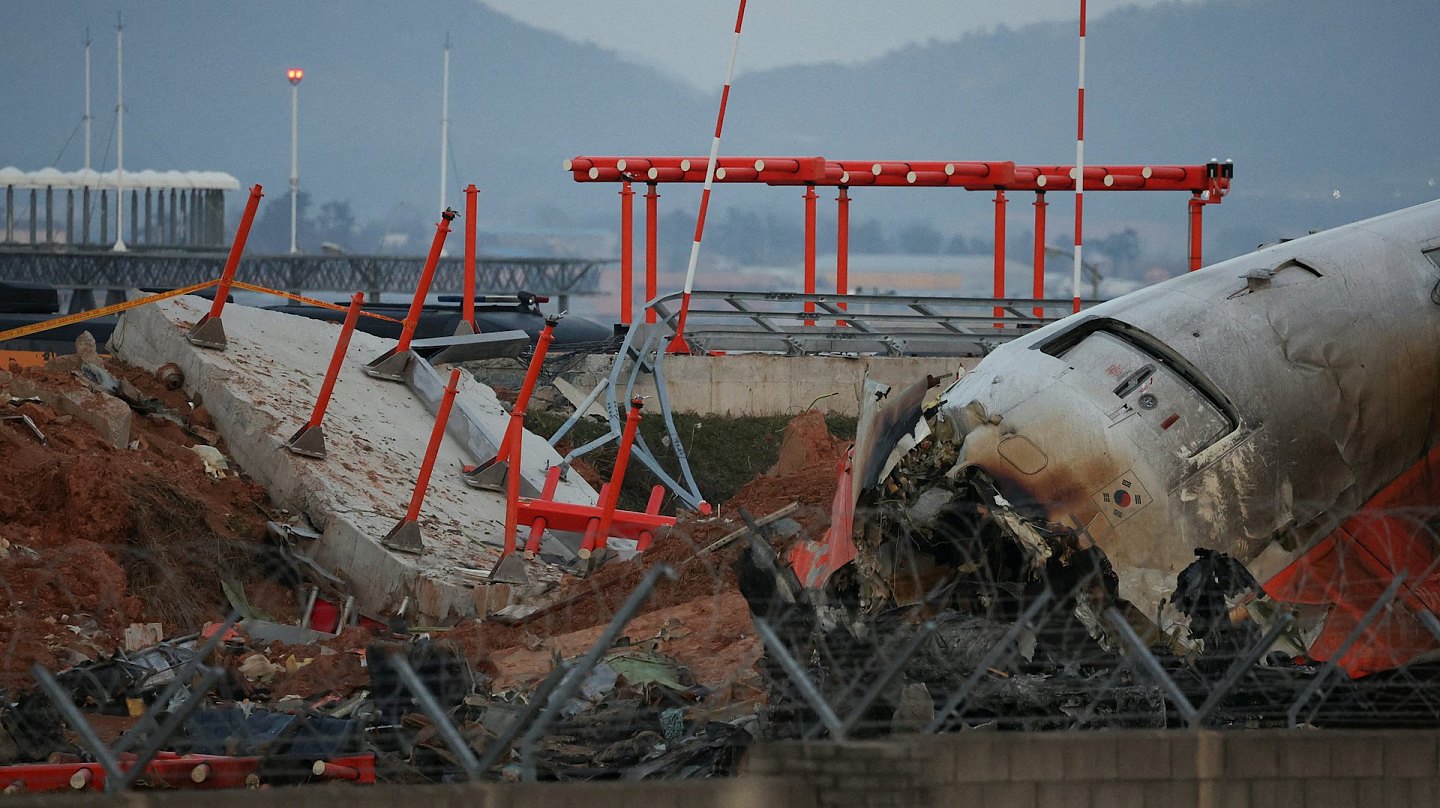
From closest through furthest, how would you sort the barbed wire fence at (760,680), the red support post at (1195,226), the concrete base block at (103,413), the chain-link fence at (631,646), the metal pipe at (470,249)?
the barbed wire fence at (760,680) < the chain-link fence at (631,646) < the concrete base block at (103,413) < the metal pipe at (470,249) < the red support post at (1195,226)

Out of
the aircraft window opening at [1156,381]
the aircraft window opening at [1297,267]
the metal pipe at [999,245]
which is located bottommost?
the aircraft window opening at [1156,381]

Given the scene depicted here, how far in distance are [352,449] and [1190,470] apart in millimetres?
7901

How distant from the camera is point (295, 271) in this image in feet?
244

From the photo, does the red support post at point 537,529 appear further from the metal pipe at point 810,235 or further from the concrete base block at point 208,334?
the metal pipe at point 810,235

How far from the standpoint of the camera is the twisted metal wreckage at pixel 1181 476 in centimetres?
889

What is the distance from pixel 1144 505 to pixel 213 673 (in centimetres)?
532

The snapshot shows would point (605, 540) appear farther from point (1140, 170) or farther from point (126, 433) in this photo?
point (1140, 170)

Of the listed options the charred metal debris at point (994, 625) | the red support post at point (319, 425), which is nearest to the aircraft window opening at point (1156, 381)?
the charred metal debris at point (994, 625)

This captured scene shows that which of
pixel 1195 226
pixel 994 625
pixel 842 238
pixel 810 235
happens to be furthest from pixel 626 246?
pixel 994 625

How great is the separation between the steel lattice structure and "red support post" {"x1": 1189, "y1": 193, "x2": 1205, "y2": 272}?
3821 cm

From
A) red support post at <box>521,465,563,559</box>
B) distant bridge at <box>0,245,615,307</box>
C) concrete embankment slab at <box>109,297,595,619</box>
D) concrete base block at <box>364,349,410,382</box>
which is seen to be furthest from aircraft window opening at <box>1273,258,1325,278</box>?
distant bridge at <box>0,245,615,307</box>

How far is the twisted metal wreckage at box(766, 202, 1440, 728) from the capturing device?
350 inches

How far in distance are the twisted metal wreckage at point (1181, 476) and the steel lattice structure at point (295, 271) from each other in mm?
50686

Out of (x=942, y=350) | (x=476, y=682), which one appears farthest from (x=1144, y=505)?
(x=942, y=350)
